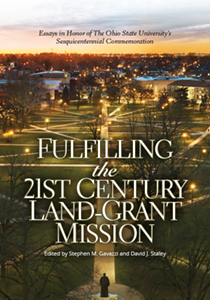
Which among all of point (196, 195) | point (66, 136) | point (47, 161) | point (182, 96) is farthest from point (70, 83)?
point (196, 195)

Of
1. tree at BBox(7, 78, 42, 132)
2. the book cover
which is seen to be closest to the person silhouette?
the book cover

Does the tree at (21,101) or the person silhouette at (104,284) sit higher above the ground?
the tree at (21,101)

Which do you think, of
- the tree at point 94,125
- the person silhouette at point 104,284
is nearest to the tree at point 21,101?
the tree at point 94,125

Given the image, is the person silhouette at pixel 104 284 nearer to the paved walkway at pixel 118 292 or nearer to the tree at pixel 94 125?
the paved walkway at pixel 118 292

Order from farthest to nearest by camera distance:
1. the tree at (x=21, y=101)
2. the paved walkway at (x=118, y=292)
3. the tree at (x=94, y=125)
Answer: the tree at (x=21, y=101) < the tree at (x=94, y=125) < the paved walkway at (x=118, y=292)

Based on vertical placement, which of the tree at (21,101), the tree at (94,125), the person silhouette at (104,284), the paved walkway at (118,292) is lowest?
the paved walkway at (118,292)

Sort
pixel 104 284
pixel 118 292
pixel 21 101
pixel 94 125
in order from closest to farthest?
pixel 104 284
pixel 118 292
pixel 94 125
pixel 21 101

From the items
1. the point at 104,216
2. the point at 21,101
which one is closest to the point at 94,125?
the point at 21,101

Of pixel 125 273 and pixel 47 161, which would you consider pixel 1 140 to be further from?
pixel 125 273

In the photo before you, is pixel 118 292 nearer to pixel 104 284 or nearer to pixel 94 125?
pixel 104 284

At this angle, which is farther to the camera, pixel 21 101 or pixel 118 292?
pixel 21 101

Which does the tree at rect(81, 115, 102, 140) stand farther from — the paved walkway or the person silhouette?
the person silhouette
